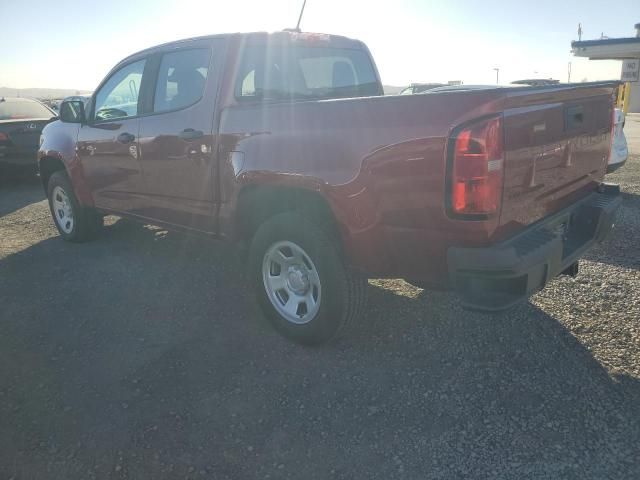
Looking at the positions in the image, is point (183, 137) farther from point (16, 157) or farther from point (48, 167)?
point (16, 157)

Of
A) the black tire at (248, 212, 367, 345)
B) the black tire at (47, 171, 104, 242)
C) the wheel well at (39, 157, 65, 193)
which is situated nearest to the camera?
the black tire at (248, 212, 367, 345)

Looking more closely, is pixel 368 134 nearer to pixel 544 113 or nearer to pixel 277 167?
pixel 277 167

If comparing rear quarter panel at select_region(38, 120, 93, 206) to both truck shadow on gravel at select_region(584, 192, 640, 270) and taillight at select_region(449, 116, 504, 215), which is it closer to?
taillight at select_region(449, 116, 504, 215)

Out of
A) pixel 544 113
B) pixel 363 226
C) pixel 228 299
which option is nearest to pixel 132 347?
pixel 228 299

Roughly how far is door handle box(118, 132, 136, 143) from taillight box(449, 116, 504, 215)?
9.66 ft

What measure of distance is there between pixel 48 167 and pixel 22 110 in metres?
5.04

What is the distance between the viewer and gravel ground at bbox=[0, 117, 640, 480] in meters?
2.30

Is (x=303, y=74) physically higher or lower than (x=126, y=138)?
higher

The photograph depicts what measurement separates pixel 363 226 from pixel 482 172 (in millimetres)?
697

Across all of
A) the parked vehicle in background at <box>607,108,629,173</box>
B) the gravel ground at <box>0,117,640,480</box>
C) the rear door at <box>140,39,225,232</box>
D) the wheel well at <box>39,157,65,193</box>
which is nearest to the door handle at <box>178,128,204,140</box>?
the rear door at <box>140,39,225,232</box>

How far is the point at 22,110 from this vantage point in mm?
9727

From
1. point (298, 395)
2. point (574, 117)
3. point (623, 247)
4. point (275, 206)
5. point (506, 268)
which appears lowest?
point (298, 395)

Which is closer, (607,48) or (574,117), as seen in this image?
(574,117)

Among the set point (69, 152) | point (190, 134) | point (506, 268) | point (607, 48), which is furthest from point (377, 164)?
point (607, 48)
